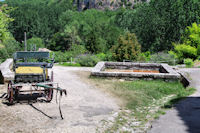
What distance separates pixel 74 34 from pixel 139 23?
27.4 metres

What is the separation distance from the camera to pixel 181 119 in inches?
263

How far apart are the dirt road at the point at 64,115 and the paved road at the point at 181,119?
166cm

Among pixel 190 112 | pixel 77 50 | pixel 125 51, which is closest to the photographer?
pixel 190 112

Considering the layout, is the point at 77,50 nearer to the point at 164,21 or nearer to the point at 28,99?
the point at 164,21

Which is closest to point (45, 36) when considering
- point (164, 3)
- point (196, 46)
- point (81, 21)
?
point (81, 21)

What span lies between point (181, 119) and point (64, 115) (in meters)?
3.37

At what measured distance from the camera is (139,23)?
45.5 meters

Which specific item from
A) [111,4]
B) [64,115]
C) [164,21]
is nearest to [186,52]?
[164,21]

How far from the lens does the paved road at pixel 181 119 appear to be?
235 inches

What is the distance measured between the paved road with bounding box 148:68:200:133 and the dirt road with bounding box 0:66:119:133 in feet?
5.45

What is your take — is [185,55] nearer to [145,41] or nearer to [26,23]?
[145,41]

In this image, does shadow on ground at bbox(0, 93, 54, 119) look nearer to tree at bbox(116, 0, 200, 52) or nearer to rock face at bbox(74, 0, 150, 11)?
tree at bbox(116, 0, 200, 52)

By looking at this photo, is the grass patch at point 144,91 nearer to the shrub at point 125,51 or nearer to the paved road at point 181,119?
the paved road at point 181,119

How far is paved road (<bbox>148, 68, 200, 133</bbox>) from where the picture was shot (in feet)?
19.6
